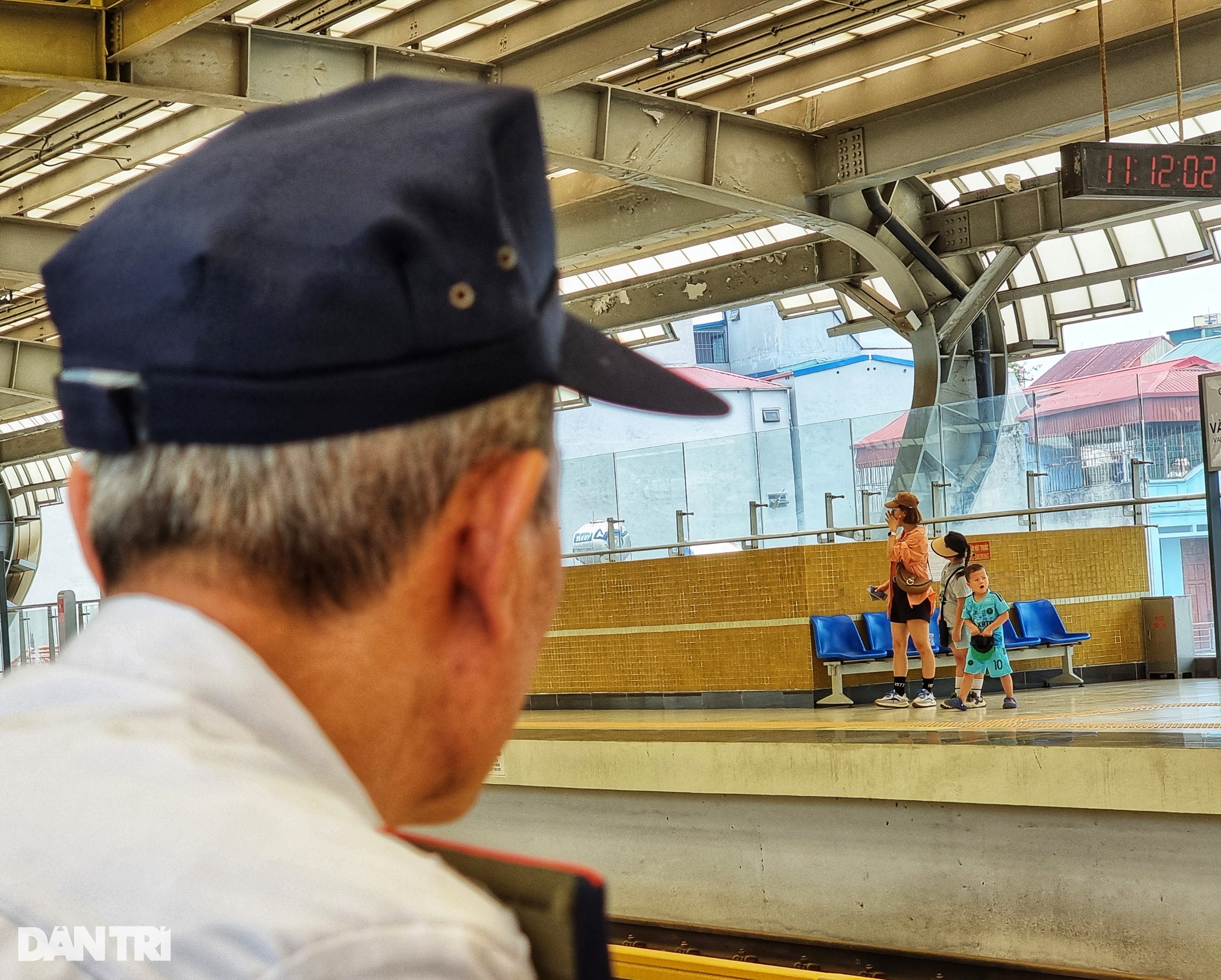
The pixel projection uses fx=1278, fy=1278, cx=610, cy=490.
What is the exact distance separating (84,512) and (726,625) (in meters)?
13.9

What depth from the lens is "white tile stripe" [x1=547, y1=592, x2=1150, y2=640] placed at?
552 inches

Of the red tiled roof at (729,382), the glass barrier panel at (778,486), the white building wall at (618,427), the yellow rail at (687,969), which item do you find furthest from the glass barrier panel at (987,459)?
the red tiled roof at (729,382)

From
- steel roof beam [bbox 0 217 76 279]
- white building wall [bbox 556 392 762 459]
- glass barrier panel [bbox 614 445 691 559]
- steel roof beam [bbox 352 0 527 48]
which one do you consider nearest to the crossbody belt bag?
glass barrier panel [bbox 614 445 691 559]

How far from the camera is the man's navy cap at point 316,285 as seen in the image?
607 mm

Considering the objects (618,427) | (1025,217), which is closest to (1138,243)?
(1025,217)

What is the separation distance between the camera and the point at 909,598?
11930mm

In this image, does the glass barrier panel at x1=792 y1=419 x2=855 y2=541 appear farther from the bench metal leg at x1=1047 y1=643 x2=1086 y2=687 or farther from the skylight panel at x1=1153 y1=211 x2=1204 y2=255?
the skylight panel at x1=1153 y1=211 x2=1204 y2=255

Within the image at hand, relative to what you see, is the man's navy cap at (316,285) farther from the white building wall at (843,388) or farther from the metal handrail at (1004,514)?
the white building wall at (843,388)

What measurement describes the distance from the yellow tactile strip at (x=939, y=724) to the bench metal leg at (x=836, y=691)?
148 cm

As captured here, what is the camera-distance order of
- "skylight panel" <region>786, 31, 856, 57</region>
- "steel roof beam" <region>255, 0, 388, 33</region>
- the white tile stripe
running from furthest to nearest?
1. the white tile stripe
2. "skylight panel" <region>786, 31, 856, 57</region>
3. "steel roof beam" <region>255, 0, 388, 33</region>

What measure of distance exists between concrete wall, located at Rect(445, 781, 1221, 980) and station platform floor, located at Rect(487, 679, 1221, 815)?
15 centimetres

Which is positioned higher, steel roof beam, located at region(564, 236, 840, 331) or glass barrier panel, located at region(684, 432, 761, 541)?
steel roof beam, located at region(564, 236, 840, 331)

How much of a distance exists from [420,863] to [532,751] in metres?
10.5

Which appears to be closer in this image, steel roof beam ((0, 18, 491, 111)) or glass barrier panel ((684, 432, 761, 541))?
steel roof beam ((0, 18, 491, 111))
